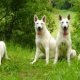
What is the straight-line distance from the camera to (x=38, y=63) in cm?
1041

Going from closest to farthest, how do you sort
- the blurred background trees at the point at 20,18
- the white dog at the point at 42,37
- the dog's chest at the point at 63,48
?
1. the dog's chest at the point at 63,48
2. the white dog at the point at 42,37
3. the blurred background trees at the point at 20,18

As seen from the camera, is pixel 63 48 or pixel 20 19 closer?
pixel 63 48

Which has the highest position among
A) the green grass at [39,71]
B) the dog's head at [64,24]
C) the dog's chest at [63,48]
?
the dog's head at [64,24]

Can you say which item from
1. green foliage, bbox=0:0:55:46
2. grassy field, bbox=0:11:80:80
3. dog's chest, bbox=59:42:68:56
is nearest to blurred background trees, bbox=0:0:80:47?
green foliage, bbox=0:0:55:46

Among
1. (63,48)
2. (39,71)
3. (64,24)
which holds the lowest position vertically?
(39,71)

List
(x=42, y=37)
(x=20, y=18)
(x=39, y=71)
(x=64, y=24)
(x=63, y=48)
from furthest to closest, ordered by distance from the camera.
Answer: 1. (x=20, y=18)
2. (x=42, y=37)
3. (x=63, y=48)
4. (x=64, y=24)
5. (x=39, y=71)

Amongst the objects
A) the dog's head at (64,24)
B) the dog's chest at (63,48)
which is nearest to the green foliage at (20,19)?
the dog's chest at (63,48)

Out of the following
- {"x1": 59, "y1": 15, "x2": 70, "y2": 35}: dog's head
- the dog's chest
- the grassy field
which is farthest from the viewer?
the dog's chest

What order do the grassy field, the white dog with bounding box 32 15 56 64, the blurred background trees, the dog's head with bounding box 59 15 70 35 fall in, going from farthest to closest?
the blurred background trees < the white dog with bounding box 32 15 56 64 < the dog's head with bounding box 59 15 70 35 < the grassy field

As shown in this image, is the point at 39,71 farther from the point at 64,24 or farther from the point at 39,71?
the point at 64,24

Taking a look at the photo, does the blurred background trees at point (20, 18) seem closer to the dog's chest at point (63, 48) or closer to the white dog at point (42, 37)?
the white dog at point (42, 37)

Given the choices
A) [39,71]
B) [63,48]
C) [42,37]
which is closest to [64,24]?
[63,48]

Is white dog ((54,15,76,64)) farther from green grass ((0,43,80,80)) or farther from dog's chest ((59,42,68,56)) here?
green grass ((0,43,80,80))

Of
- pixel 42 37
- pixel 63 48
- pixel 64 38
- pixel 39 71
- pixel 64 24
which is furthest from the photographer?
pixel 42 37
